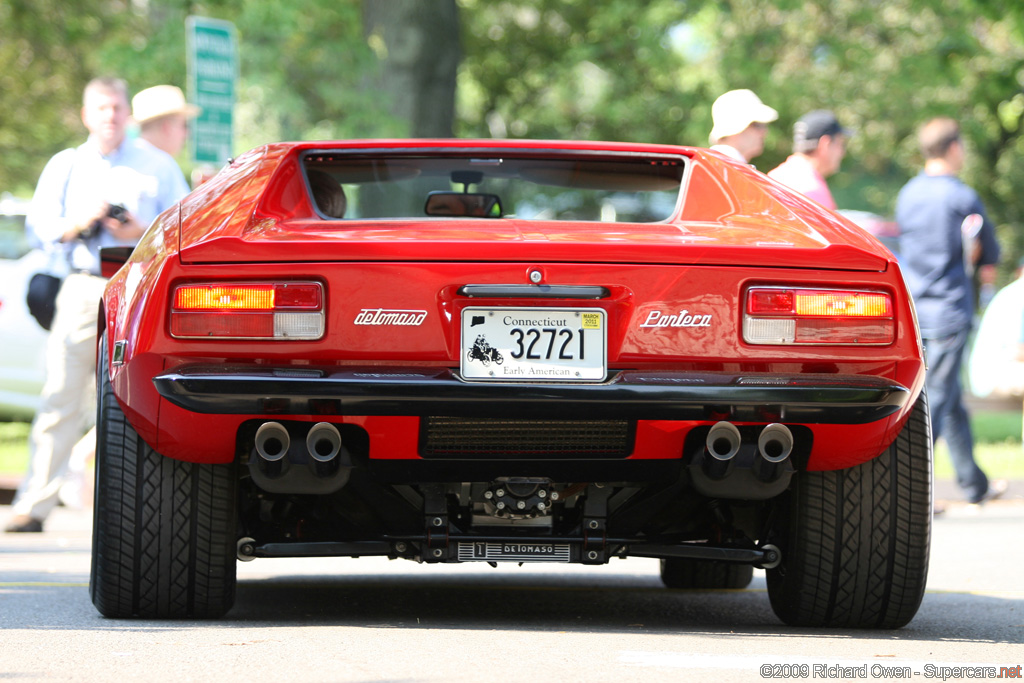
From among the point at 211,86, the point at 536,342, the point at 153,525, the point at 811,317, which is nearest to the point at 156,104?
the point at 211,86

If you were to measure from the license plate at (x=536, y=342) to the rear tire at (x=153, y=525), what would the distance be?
855mm

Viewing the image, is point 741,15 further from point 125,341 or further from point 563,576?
point 125,341

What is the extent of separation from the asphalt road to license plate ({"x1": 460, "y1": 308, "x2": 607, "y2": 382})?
2.31ft

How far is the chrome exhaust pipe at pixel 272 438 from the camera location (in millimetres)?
3924

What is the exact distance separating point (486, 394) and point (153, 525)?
→ 1.05 metres

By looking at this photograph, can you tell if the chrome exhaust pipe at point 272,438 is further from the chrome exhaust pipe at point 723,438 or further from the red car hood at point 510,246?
the chrome exhaust pipe at point 723,438

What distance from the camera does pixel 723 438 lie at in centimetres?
398

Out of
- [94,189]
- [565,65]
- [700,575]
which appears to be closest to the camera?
[700,575]

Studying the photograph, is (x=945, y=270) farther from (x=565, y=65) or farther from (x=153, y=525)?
(x=565, y=65)

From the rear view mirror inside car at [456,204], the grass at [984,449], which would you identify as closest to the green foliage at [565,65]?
the grass at [984,449]

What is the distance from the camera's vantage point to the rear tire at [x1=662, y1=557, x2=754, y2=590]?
5738mm

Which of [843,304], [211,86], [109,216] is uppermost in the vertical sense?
[211,86]

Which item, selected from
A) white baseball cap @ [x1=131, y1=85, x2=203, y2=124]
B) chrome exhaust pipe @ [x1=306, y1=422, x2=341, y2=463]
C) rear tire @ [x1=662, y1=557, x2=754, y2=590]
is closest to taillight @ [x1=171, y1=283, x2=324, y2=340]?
chrome exhaust pipe @ [x1=306, y1=422, x2=341, y2=463]

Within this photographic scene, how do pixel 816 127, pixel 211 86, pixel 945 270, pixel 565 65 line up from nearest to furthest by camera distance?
pixel 816 127, pixel 945 270, pixel 211 86, pixel 565 65
